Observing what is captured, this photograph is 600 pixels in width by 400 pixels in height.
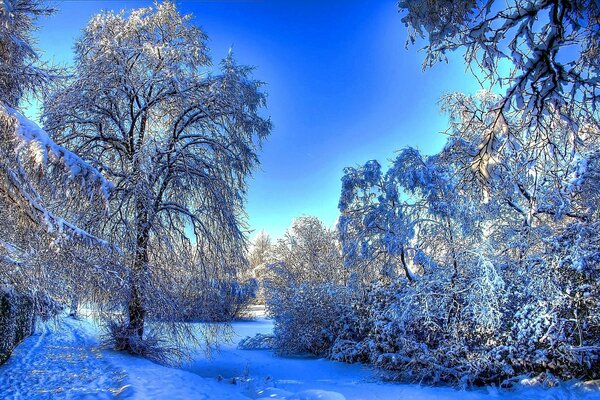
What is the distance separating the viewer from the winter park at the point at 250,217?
3742 millimetres

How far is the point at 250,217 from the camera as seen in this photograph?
10.8 metres

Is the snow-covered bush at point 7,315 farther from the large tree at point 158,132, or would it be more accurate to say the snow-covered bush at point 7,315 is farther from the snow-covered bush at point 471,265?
the snow-covered bush at point 471,265

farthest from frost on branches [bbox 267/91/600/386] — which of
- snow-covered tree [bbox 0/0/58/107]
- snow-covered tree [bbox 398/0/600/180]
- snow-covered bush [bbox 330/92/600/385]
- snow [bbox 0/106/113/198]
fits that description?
snow-covered tree [bbox 0/0/58/107]

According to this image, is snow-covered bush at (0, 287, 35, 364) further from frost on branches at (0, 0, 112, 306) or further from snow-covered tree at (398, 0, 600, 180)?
snow-covered tree at (398, 0, 600, 180)

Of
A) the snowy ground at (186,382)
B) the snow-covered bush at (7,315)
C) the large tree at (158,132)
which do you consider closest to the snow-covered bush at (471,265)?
the snowy ground at (186,382)

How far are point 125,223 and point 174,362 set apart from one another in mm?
3303

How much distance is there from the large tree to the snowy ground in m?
1.38

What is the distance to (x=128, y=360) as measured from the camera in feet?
24.6

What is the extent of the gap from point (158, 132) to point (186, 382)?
5981mm

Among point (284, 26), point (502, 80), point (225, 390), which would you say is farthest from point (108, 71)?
point (502, 80)

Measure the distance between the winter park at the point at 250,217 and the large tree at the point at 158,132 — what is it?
2.3 inches

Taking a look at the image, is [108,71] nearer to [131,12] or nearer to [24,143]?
[131,12]

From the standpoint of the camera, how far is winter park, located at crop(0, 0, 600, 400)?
374 centimetres

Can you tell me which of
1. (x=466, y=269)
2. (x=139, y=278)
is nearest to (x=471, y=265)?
(x=466, y=269)
